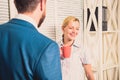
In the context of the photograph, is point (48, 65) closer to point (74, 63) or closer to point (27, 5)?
point (27, 5)

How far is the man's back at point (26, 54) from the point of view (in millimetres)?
822

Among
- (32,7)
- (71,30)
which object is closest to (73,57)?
(71,30)

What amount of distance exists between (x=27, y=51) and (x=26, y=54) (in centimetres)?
1

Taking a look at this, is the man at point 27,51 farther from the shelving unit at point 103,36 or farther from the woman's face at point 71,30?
the shelving unit at point 103,36

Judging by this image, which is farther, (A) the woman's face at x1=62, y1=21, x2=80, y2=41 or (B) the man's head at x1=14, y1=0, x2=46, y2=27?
(A) the woman's face at x1=62, y1=21, x2=80, y2=41

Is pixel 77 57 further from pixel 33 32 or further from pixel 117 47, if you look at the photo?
pixel 117 47

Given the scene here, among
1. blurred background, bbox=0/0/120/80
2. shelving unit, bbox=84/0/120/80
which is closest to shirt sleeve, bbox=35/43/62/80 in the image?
blurred background, bbox=0/0/120/80

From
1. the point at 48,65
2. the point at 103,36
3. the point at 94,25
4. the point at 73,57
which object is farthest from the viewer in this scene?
the point at 103,36

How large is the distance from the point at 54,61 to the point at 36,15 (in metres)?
0.22

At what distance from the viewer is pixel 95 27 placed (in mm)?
2814

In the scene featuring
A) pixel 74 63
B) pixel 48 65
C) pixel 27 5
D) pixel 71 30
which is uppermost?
pixel 27 5

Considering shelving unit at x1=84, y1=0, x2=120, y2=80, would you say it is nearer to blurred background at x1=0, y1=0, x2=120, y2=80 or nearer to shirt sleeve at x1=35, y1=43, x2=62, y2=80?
blurred background at x1=0, y1=0, x2=120, y2=80

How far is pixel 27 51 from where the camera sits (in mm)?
835

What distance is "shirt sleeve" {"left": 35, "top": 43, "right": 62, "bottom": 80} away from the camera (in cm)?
82
